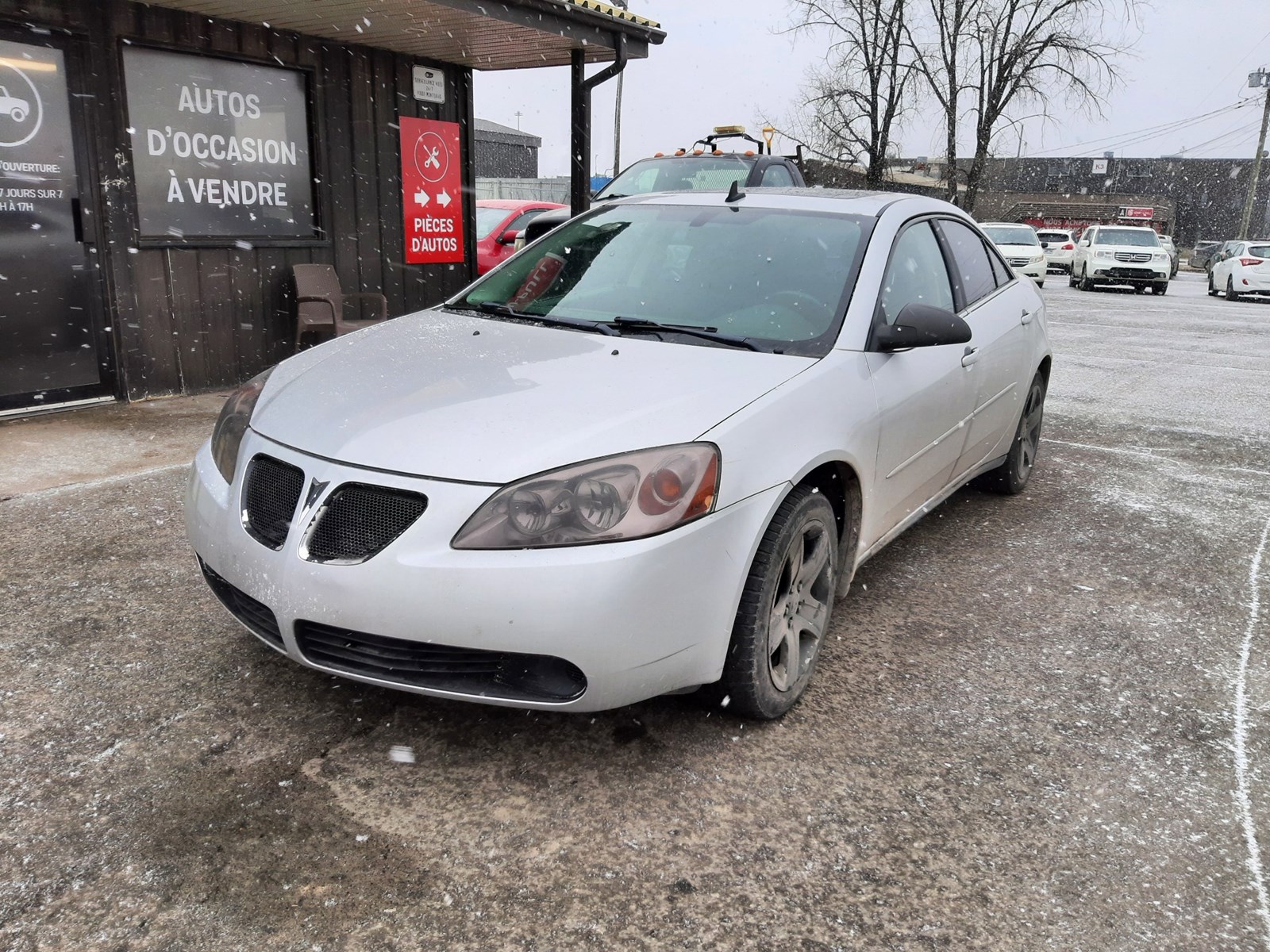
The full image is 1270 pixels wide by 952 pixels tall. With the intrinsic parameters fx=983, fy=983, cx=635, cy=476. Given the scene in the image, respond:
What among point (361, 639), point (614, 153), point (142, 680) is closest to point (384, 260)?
point (142, 680)

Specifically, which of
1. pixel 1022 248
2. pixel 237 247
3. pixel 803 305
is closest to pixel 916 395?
pixel 803 305

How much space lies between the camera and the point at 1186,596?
3.99 meters

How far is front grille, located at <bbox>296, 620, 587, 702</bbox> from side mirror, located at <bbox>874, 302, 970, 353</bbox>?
5.25ft

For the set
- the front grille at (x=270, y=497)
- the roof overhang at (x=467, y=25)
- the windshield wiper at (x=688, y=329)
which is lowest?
the front grille at (x=270, y=497)

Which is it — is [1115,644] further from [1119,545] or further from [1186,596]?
[1119,545]

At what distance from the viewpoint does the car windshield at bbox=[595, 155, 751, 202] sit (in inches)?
371

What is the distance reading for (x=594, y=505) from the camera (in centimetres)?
233

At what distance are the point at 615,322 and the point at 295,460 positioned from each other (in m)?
1.23

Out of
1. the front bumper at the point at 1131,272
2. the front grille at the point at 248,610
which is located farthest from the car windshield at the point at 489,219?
the front bumper at the point at 1131,272

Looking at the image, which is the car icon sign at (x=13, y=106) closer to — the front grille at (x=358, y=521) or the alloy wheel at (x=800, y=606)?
the front grille at (x=358, y=521)

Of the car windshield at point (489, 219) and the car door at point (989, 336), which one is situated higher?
the car windshield at point (489, 219)

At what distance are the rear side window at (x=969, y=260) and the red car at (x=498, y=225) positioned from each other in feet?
21.9

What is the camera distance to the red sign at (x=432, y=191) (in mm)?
8758

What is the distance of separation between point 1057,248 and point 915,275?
3447 cm
